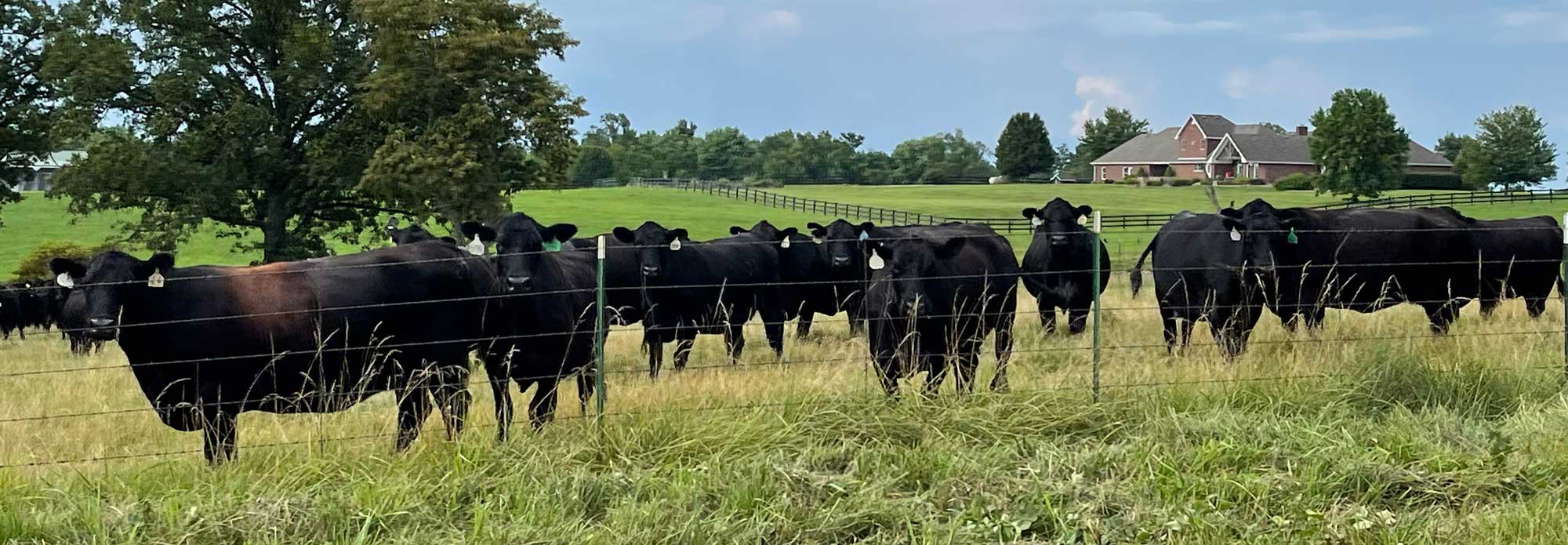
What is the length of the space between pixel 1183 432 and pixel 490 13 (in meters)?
26.6

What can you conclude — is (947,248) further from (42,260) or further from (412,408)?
(42,260)

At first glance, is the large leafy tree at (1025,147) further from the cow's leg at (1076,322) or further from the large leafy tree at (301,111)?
the cow's leg at (1076,322)

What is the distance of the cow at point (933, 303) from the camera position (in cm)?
906

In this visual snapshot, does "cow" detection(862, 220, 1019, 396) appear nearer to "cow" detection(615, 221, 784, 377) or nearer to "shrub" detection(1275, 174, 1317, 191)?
"cow" detection(615, 221, 784, 377)

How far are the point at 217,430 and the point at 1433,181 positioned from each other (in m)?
93.9

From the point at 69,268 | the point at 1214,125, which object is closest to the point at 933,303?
the point at 69,268

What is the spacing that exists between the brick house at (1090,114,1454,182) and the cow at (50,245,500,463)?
90484 mm

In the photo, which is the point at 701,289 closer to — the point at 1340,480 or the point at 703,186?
the point at 1340,480

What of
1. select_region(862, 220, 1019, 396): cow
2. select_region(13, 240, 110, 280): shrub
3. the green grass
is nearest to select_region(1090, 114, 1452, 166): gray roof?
the green grass

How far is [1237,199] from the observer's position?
66.9m

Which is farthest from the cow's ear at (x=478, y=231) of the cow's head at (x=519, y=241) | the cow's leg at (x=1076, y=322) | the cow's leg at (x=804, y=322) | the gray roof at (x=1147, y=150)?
the gray roof at (x=1147, y=150)

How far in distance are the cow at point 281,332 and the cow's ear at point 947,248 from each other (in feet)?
11.6

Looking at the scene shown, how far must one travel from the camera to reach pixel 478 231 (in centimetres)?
967

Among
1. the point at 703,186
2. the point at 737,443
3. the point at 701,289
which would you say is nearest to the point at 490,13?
the point at 701,289
